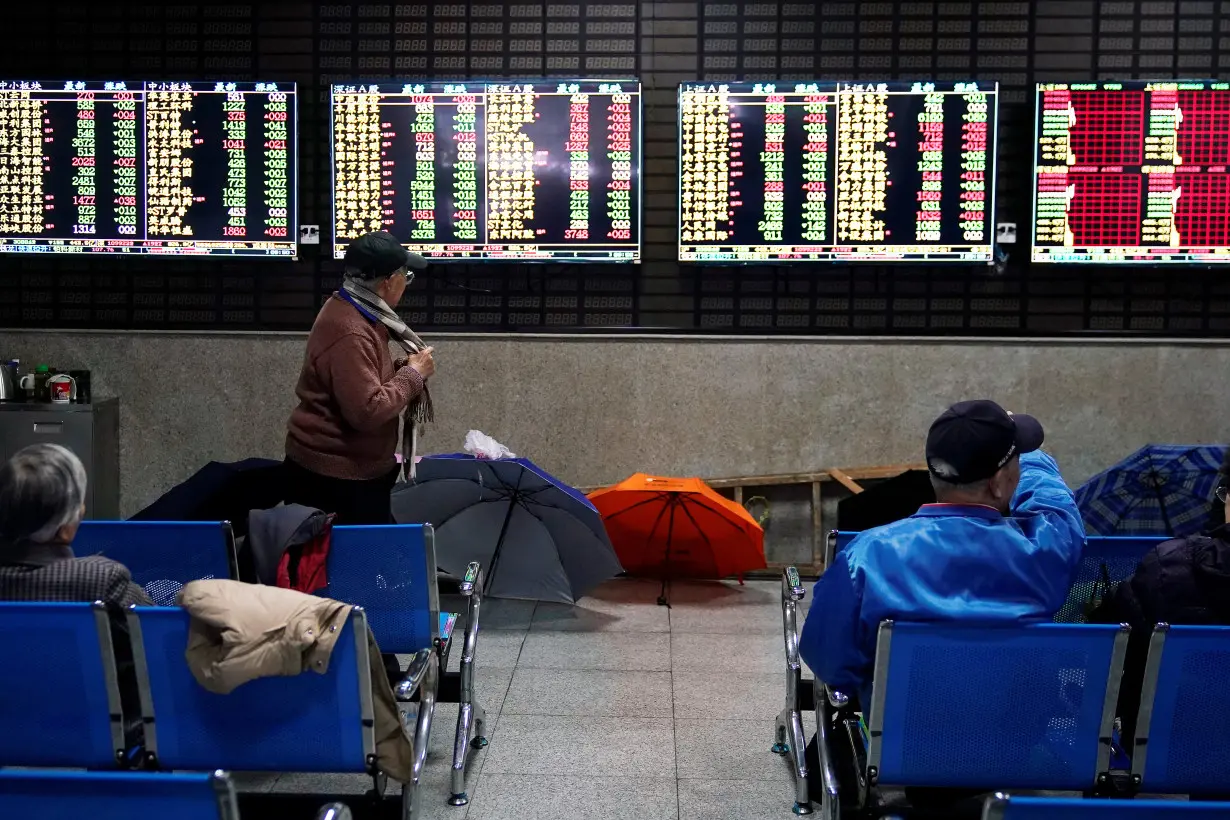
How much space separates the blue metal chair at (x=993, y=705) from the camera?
2.18 metres

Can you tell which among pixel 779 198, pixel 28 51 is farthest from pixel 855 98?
pixel 28 51

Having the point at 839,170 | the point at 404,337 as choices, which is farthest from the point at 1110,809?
the point at 839,170

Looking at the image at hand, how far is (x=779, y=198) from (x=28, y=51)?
399cm

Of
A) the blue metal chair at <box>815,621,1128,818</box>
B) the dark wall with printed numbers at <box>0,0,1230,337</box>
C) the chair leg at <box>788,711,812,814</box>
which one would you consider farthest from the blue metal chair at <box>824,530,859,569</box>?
the dark wall with printed numbers at <box>0,0,1230,337</box>

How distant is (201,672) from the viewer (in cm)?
218

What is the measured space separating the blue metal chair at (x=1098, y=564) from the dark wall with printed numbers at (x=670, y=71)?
3.11 metres

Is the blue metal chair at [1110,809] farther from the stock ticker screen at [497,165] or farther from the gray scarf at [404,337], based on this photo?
the stock ticker screen at [497,165]

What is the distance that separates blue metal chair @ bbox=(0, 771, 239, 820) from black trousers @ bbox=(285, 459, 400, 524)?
2.32 m

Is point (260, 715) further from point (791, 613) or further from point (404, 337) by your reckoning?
point (404, 337)

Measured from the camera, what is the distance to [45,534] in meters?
2.31

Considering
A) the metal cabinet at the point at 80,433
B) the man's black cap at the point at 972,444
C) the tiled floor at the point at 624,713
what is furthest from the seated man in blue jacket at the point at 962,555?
the metal cabinet at the point at 80,433

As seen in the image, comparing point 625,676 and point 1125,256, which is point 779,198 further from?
point 625,676

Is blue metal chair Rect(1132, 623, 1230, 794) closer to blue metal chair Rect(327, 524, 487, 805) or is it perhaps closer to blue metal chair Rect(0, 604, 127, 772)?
blue metal chair Rect(327, 524, 487, 805)

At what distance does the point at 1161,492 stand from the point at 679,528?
1.92 metres
